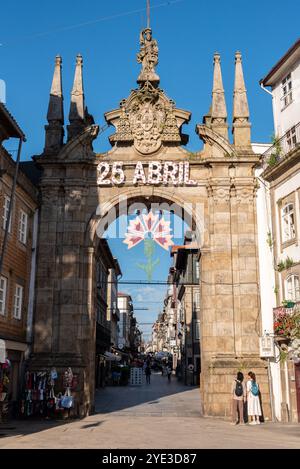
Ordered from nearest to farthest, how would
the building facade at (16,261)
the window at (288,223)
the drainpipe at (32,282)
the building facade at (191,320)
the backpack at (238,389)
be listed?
the backpack at (238,389)
the building facade at (16,261)
the window at (288,223)
the drainpipe at (32,282)
the building facade at (191,320)

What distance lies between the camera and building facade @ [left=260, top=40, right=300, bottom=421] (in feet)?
66.0

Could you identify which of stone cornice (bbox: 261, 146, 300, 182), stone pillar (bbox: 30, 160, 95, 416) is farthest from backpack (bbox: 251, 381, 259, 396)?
stone cornice (bbox: 261, 146, 300, 182)

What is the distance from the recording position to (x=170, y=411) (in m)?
23.5

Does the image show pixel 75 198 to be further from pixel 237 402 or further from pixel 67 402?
pixel 237 402

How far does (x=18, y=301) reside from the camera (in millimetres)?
22234

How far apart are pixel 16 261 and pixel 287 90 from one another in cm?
1384

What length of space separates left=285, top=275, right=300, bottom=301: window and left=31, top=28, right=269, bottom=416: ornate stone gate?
1.67 metres

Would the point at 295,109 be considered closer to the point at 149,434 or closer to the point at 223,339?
the point at 223,339

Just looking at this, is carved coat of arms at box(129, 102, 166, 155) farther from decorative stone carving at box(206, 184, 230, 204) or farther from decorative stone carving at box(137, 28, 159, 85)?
decorative stone carving at box(206, 184, 230, 204)

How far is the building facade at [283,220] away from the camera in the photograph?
20.1 m

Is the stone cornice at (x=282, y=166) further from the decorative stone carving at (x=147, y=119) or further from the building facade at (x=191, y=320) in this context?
the building facade at (x=191, y=320)

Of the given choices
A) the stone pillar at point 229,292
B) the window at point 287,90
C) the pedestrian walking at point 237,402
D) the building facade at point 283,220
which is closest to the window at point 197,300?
the stone pillar at point 229,292

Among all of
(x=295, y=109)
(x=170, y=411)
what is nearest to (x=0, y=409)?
(x=170, y=411)

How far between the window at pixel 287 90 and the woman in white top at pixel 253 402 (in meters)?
11.8
